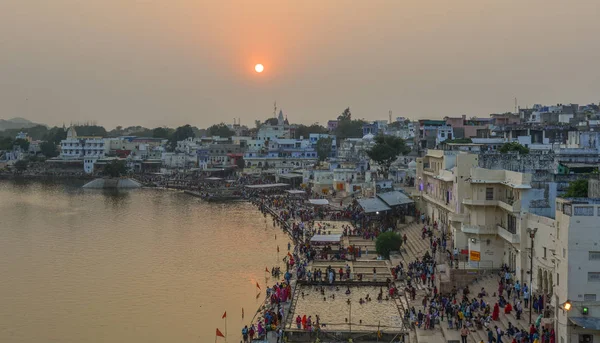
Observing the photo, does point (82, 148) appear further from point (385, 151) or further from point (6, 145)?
point (385, 151)

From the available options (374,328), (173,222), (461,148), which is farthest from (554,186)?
(173,222)

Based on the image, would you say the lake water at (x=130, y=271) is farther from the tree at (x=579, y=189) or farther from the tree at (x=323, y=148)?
the tree at (x=323, y=148)

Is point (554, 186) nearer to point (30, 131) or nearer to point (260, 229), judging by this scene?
point (260, 229)

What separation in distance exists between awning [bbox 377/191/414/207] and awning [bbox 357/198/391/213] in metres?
0.27

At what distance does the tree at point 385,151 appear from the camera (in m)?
43.7

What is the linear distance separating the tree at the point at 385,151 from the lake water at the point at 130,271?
923 cm

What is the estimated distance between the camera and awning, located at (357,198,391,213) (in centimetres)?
2923

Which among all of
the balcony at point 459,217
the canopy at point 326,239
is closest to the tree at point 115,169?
the canopy at point 326,239

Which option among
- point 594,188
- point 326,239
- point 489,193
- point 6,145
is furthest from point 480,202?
point 6,145

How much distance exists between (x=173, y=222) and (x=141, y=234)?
4.17 m

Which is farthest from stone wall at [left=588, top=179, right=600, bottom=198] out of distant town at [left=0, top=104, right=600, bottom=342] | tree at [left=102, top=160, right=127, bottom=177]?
tree at [left=102, top=160, right=127, bottom=177]

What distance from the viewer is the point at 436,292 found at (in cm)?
1798

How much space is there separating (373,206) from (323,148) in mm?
38738

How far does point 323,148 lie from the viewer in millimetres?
68250
